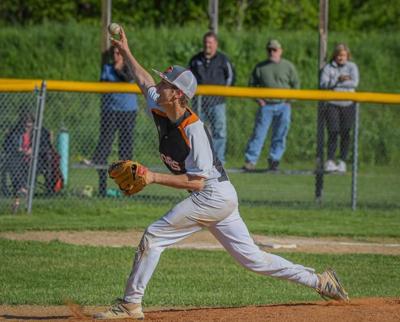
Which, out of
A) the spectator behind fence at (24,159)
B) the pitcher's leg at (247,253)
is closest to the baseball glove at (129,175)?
the pitcher's leg at (247,253)

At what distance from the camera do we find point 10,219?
552 inches

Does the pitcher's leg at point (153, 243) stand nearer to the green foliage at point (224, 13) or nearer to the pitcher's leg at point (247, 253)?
the pitcher's leg at point (247, 253)

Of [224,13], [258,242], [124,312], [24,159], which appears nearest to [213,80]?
[24,159]

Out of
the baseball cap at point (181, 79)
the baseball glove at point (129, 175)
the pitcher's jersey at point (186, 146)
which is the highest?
the baseball cap at point (181, 79)

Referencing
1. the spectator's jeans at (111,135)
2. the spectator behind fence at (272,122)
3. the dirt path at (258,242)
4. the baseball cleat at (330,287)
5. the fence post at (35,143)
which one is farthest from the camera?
the spectator behind fence at (272,122)

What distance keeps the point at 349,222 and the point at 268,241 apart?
211cm

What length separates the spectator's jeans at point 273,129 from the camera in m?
16.0

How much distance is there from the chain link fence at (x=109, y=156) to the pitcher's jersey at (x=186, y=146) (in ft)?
22.8

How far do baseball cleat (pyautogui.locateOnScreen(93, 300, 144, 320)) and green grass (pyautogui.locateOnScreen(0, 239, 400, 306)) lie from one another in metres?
1.28

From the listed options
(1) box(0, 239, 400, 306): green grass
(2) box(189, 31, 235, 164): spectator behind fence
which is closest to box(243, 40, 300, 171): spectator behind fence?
(2) box(189, 31, 235, 164): spectator behind fence

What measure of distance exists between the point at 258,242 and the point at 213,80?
3.95 meters

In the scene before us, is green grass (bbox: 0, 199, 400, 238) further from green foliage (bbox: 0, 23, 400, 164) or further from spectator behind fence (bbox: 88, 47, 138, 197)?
green foliage (bbox: 0, 23, 400, 164)

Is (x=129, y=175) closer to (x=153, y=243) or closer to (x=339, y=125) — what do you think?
(x=153, y=243)

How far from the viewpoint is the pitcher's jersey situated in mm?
7762
